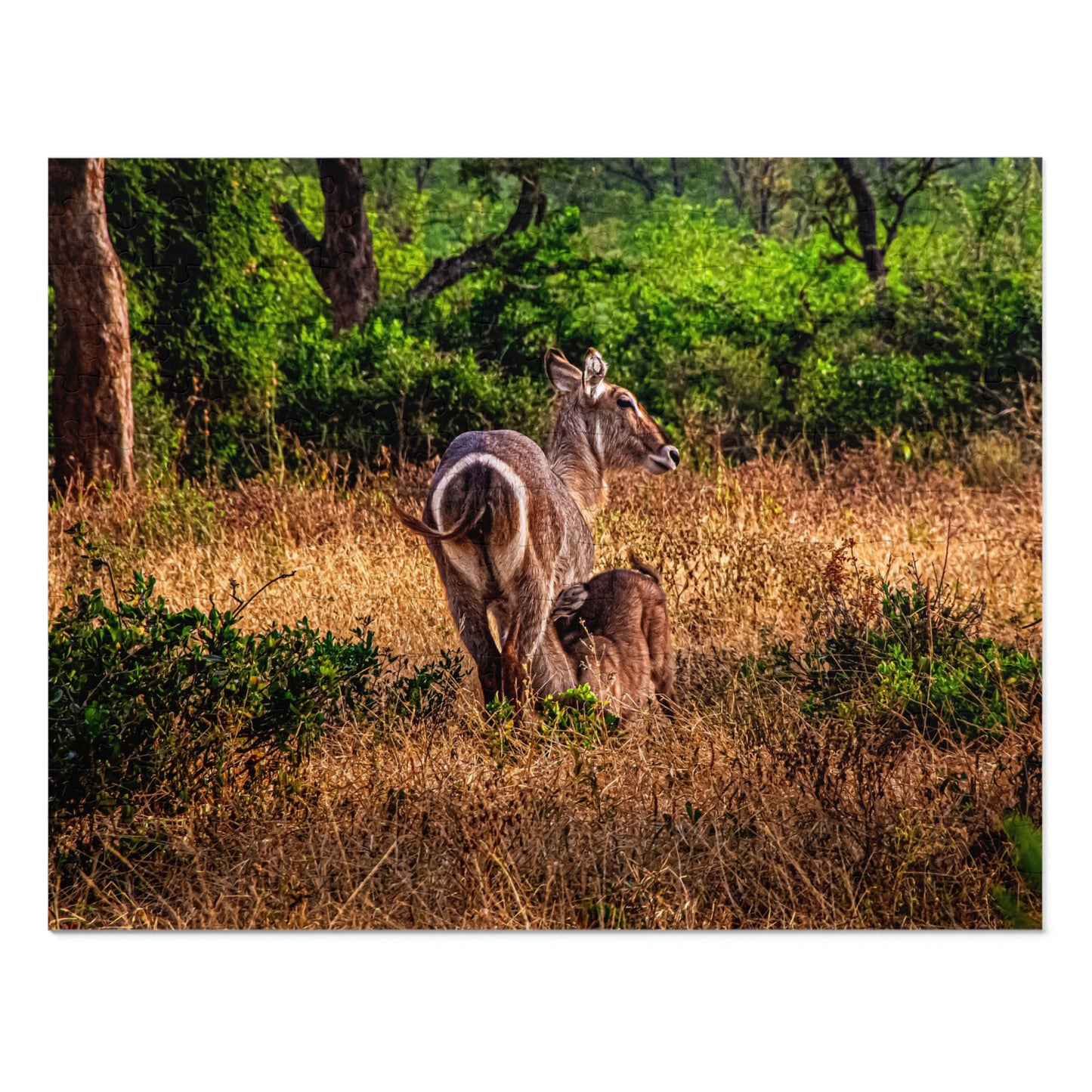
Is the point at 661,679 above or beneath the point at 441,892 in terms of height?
above

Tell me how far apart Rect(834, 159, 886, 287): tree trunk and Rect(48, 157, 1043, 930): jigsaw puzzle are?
0.01m

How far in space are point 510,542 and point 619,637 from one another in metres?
0.54

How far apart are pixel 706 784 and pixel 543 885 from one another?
0.61 metres

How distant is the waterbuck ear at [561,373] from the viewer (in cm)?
430

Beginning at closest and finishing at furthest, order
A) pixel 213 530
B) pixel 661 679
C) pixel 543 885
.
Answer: pixel 543 885 → pixel 661 679 → pixel 213 530

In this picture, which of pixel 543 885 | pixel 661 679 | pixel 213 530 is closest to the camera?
pixel 543 885

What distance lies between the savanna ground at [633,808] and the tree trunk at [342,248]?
0.95 meters

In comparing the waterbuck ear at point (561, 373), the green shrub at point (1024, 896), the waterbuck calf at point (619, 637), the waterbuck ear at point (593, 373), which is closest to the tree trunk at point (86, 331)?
the waterbuck ear at point (561, 373)

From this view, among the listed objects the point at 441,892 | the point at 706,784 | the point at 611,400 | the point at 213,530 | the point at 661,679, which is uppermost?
the point at 611,400

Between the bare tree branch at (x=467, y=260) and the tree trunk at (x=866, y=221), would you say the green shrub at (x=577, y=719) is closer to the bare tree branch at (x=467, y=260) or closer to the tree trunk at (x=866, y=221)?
the bare tree branch at (x=467, y=260)

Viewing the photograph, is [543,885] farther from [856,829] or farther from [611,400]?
[611,400]

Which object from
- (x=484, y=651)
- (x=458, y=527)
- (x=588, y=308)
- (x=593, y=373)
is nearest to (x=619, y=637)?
(x=484, y=651)

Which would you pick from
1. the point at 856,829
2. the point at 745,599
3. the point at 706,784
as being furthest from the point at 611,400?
the point at 856,829

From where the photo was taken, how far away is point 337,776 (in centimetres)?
402
